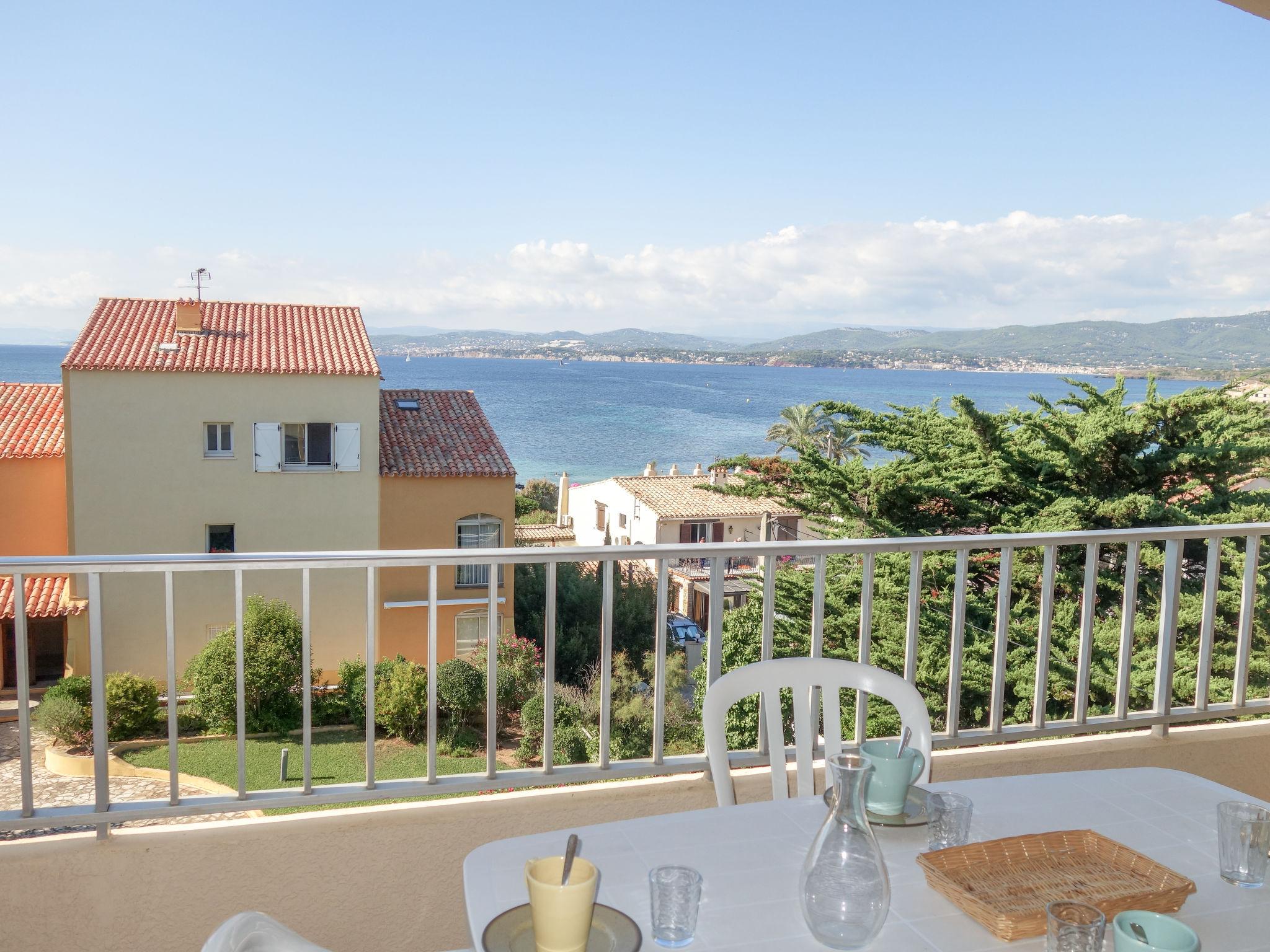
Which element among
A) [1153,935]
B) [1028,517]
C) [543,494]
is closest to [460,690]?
[1028,517]

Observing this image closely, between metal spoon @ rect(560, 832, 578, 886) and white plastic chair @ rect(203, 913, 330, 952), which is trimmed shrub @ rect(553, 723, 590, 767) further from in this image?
white plastic chair @ rect(203, 913, 330, 952)

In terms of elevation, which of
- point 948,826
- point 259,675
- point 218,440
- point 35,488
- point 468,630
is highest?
point 948,826

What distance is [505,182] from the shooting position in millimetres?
51875

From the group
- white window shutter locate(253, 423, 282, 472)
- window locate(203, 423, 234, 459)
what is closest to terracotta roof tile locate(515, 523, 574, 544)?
white window shutter locate(253, 423, 282, 472)

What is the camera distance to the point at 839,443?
20.6m

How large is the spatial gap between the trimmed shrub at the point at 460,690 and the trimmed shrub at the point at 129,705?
4209mm

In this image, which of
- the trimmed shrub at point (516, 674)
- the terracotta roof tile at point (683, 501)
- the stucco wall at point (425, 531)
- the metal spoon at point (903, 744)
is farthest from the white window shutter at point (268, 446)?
the metal spoon at point (903, 744)

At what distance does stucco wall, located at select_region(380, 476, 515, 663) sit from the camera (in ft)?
69.9

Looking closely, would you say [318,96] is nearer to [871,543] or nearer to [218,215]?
[218,215]

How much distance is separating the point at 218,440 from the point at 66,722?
9.43 m

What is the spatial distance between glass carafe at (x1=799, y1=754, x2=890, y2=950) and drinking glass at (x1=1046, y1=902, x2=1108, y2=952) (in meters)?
0.15

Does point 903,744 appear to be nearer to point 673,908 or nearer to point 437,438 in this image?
point 673,908

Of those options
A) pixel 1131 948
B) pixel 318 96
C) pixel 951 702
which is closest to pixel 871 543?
pixel 951 702

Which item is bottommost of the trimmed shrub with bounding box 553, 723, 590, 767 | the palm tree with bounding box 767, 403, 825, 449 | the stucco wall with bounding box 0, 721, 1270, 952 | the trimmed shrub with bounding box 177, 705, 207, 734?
the trimmed shrub with bounding box 177, 705, 207, 734
